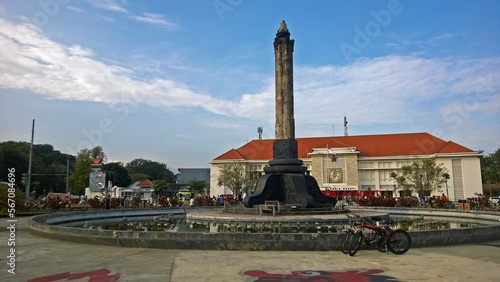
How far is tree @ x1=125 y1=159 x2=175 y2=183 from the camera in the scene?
114 m

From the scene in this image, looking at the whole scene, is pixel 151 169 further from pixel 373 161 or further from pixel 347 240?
pixel 347 240

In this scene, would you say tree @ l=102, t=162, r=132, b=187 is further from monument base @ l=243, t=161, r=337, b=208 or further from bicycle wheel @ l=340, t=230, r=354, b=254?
bicycle wheel @ l=340, t=230, r=354, b=254

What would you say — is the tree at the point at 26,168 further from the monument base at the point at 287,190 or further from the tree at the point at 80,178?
the monument base at the point at 287,190

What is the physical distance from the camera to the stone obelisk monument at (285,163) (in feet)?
52.0

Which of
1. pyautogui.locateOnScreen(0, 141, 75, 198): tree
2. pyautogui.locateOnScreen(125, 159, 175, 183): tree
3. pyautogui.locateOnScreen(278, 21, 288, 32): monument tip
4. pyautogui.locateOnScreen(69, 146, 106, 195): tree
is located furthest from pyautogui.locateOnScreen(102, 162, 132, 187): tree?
pyautogui.locateOnScreen(278, 21, 288, 32): monument tip

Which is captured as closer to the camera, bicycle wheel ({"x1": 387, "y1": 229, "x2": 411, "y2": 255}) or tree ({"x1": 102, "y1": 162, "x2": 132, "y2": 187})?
bicycle wheel ({"x1": 387, "y1": 229, "x2": 411, "y2": 255})

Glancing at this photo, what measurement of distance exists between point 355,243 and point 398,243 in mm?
1045

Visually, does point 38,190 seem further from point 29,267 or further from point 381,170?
point 29,267

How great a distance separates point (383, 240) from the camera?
8039mm

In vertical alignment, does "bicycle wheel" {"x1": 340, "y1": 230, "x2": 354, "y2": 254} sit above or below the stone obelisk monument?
below

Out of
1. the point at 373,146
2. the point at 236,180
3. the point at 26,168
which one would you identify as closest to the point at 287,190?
the point at 236,180

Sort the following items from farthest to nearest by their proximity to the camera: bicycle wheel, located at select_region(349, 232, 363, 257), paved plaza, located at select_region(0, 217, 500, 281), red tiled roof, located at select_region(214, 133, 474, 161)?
red tiled roof, located at select_region(214, 133, 474, 161) < bicycle wheel, located at select_region(349, 232, 363, 257) < paved plaza, located at select_region(0, 217, 500, 281)

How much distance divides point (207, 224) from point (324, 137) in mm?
54993

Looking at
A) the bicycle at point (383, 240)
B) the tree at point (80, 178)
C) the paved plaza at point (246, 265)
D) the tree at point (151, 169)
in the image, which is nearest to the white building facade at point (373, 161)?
the tree at point (80, 178)
